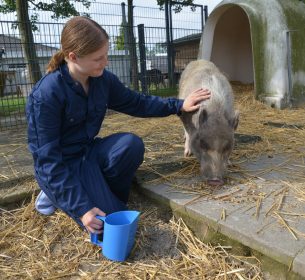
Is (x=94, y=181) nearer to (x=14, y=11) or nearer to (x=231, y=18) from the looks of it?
(x=231, y=18)

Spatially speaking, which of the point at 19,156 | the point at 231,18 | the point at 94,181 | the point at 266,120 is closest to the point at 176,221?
the point at 94,181

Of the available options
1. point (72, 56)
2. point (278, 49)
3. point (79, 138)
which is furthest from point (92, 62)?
point (278, 49)

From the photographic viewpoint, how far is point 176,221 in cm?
293

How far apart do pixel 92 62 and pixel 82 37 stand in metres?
0.18

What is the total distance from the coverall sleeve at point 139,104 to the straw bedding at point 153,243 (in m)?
0.59

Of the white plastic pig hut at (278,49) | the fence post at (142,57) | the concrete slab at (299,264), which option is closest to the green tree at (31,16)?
the fence post at (142,57)

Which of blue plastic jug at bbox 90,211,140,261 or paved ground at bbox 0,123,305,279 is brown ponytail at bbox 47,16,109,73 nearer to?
blue plastic jug at bbox 90,211,140,261

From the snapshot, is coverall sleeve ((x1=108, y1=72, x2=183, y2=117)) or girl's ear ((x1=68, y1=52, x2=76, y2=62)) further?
coverall sleeve ((x1=108, y1=72, x2=183, y2=117))

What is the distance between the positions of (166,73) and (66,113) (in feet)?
26.2

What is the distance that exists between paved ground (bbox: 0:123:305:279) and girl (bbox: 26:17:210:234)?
43 centimetres

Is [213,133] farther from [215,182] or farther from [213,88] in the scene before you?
[213,88]

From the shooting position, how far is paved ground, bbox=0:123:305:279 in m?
2.27

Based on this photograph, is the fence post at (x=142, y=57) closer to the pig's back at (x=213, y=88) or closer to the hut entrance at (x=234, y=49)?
the hut entrance at (x=234, y=49)

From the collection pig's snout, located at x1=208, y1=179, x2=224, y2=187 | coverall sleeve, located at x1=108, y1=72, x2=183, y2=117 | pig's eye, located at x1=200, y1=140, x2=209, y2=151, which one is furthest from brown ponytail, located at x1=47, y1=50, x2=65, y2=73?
pig's snout, located at x1=208, y1=179, x2=224, y2=187
